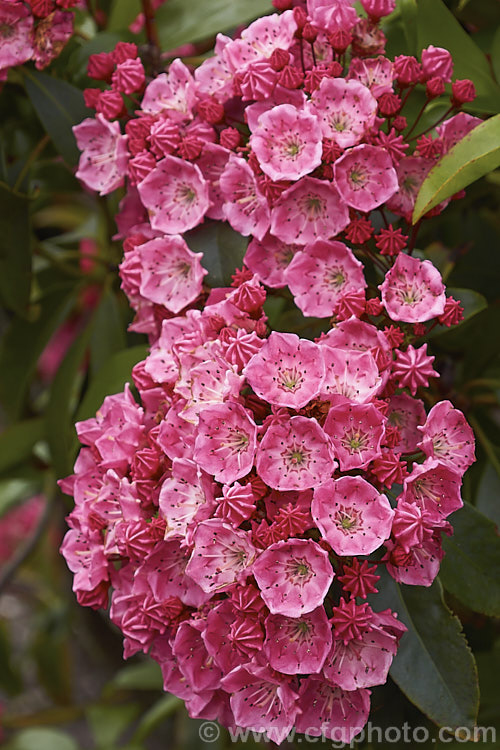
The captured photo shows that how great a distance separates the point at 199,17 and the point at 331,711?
3.02 ft

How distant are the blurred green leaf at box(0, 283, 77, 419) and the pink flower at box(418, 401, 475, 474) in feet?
2.58

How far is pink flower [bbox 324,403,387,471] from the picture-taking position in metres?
0.71

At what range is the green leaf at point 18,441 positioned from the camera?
4.31ft

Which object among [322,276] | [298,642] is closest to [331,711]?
[298,642]

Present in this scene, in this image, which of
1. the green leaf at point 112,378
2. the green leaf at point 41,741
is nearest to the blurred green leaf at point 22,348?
the green leaf at point 112,378

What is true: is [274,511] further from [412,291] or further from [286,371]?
[412,291]

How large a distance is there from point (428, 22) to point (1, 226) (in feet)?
2.06

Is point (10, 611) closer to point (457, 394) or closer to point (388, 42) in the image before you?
point (457, 394)

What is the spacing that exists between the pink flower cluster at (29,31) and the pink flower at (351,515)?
2.14ft

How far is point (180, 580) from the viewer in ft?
2.58

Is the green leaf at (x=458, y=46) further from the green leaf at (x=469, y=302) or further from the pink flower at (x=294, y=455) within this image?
the pink flower at (x=294, y=455)

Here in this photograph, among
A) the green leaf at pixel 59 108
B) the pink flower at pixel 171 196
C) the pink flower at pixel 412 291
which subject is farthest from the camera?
the green leaf at pixel 59 108

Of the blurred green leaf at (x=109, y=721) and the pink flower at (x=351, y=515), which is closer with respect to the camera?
the pink flower at (x=351, y=515)

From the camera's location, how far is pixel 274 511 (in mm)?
723
